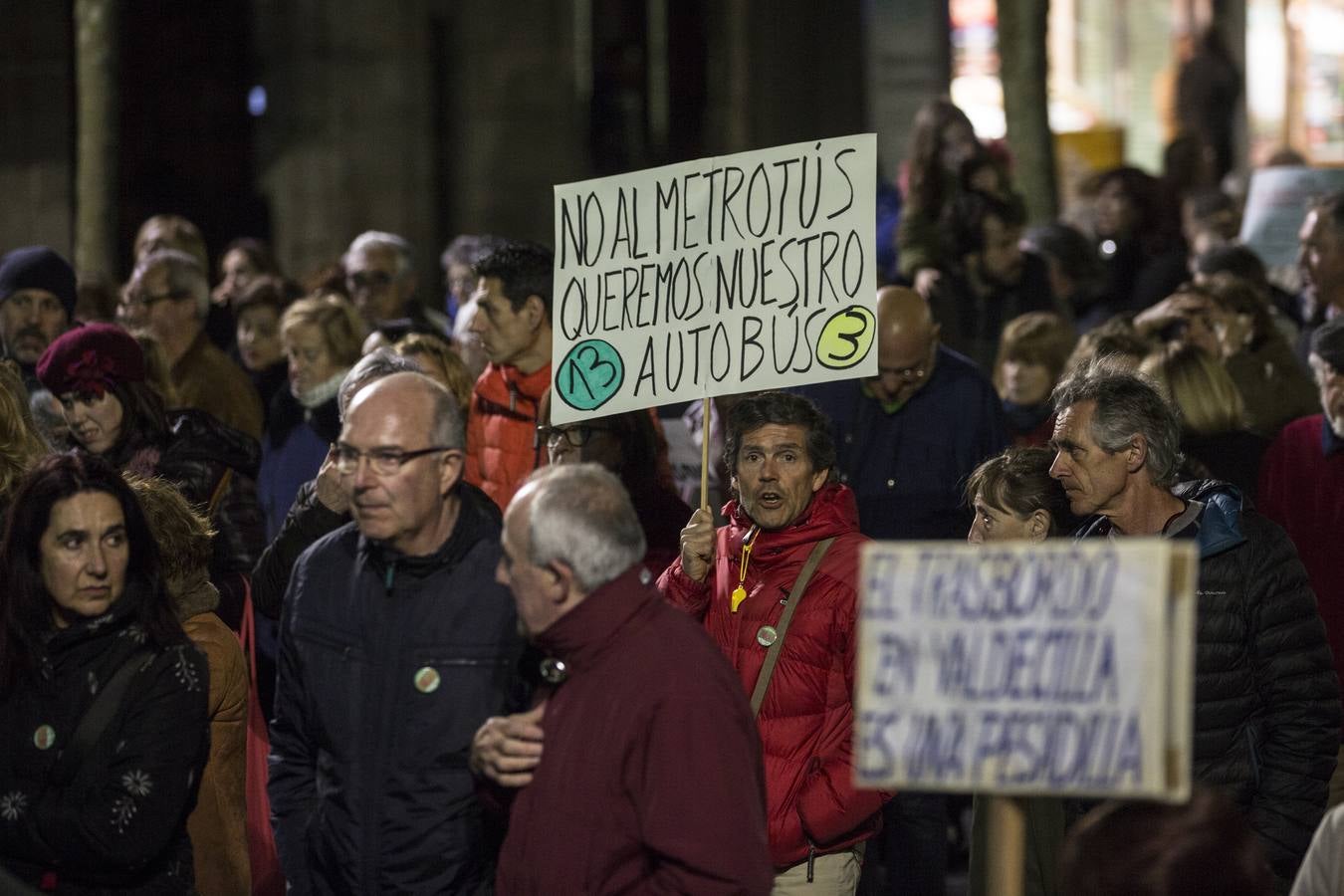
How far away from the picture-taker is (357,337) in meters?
8.84

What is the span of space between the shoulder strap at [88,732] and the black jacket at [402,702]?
0.40m

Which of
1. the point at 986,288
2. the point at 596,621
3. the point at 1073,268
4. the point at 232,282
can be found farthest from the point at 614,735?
the point at 232,282

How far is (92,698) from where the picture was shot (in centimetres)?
484

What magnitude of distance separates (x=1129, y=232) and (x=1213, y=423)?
6.46 m

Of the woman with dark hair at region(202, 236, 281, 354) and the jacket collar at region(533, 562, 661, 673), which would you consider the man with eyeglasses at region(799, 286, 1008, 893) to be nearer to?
the jacket collar at region(533, 562, 661, 673)

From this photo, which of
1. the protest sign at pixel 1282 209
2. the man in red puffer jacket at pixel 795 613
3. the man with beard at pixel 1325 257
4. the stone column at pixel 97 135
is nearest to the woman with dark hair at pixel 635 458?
the man in red puffer jacket at pixel 795 613

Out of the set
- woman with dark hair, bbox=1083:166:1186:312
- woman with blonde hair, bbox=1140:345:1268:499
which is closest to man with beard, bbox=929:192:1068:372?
woman with dark hair, bbox=1083:166:1186:312

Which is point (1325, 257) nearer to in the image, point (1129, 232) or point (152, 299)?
point (1129, 232)

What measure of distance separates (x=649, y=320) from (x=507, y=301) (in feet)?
5.05

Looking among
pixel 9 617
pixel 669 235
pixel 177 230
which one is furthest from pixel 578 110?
pixel 9 617

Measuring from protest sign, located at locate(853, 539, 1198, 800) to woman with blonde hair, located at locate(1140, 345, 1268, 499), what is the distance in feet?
12.2

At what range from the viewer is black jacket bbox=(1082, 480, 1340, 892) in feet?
17.6

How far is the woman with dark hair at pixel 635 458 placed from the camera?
6.49 metres

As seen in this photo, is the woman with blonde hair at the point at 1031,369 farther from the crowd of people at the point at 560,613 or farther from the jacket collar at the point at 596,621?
the jacket collar at the point at 596,621
